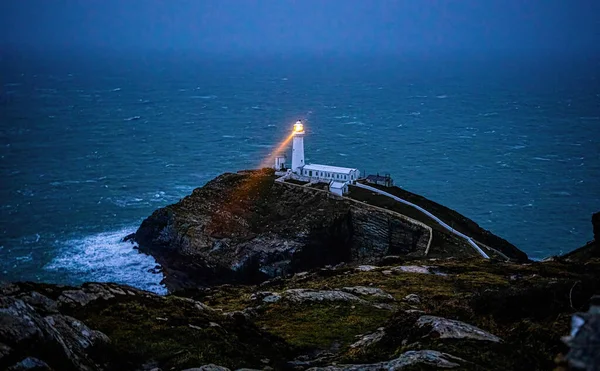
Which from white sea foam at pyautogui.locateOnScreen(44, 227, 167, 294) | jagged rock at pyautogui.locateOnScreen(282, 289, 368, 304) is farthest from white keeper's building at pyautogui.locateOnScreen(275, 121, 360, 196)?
jagged rock at pyautogui.locateOnScreen(282, 289, 368, 304)

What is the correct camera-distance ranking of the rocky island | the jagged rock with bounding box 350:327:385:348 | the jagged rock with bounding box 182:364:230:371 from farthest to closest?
1. the jagged rock with bounding box 350:327:385:348
2. the jagged rock with bounding box 182:364:230:371
3. the rocky island

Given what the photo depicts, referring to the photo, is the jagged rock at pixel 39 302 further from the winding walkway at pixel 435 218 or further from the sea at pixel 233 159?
the sea at pixel 233 159

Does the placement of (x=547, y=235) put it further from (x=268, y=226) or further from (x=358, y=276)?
(x=358, y=276)

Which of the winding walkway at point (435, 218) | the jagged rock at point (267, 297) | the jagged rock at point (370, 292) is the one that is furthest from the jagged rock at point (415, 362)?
the winding walkway at point (435, 218)

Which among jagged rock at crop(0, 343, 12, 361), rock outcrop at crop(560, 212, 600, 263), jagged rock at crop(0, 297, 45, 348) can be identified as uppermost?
jagged rock at crop(0, 297, 45, 348)

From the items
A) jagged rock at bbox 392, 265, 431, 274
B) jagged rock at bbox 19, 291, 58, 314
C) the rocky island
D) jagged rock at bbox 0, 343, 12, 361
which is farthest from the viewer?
jagged rock at bbox 392, 265, 431, 274

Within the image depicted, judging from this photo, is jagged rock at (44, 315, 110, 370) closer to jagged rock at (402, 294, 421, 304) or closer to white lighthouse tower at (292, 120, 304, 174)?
jagged rock at (402, 294, 421, 304)
